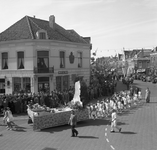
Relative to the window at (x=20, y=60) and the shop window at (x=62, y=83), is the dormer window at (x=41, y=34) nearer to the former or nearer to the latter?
the window at (x=20, y=60)

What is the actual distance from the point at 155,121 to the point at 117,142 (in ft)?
17.5

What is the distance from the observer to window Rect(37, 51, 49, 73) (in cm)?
2722

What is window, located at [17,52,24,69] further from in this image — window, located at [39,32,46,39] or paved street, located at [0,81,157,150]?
paved street, located at [0,81,157,150]

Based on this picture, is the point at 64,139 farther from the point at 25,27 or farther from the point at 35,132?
the point at 25,27

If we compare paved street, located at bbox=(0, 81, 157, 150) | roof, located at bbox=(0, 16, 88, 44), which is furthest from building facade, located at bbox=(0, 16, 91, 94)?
paved street, located at bbox=(0, 81, 157, 150)

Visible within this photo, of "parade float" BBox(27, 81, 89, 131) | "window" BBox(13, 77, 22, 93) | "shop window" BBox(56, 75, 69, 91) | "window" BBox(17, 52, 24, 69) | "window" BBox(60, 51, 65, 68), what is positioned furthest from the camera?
"window" BBox(60, 51, 65, 68)

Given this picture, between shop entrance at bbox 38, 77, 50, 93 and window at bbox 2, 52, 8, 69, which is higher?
window at bbox 2, 52, 8, 69

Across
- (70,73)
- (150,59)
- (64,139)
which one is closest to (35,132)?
(64,139)

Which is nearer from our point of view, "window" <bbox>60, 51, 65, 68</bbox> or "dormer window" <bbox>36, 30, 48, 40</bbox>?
"dormer window" <bbox>36, 30, 48, 40</bbox>

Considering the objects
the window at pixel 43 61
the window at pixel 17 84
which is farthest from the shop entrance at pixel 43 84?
the window at pixel 17 84

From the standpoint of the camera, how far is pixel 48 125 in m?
14.4

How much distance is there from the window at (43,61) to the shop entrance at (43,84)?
41.1 inches

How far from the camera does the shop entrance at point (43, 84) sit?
27219mm

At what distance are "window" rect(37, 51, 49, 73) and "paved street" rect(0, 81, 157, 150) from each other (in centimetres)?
1157
